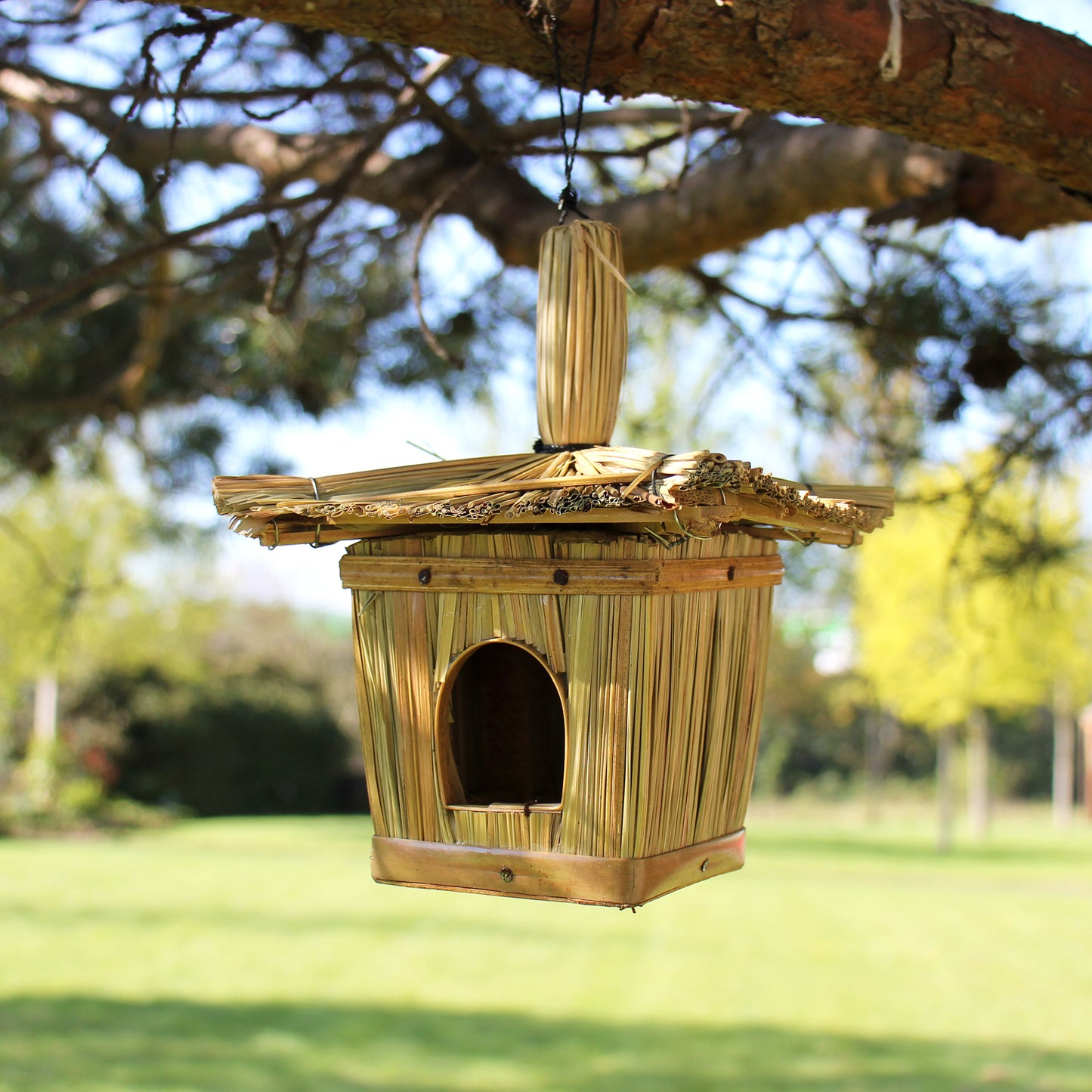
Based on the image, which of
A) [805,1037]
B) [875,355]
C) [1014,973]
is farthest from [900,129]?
[1014,973]

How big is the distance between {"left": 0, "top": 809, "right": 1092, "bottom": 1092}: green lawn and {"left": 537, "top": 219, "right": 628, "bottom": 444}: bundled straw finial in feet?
14.4

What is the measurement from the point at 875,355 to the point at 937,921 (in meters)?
6.66

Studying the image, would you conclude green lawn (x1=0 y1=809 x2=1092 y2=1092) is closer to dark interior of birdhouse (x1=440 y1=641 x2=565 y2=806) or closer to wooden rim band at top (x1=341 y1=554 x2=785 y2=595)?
dark interior of birdhouse (x1=440 y1=641 x2=565 y2=806)

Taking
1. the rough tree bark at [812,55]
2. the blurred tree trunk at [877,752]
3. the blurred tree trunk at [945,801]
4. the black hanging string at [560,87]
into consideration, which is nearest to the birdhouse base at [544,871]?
the black hanging string at [560,87]

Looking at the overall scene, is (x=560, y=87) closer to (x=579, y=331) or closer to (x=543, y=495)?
(x=579, y=331)

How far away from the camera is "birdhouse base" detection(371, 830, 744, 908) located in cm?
126

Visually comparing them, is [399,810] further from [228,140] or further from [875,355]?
[228,140]

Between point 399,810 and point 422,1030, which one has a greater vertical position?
point 399,810

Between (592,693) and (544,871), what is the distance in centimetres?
20

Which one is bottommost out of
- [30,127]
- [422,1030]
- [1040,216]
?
[422,1030]

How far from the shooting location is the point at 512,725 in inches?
65.9

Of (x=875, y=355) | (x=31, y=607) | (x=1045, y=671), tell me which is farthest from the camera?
(x=1045, y=671)

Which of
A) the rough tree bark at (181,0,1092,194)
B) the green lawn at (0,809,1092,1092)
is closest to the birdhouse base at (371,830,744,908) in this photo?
the rough tree bark at (181,0,1092,194)

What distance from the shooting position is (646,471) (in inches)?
44.7
